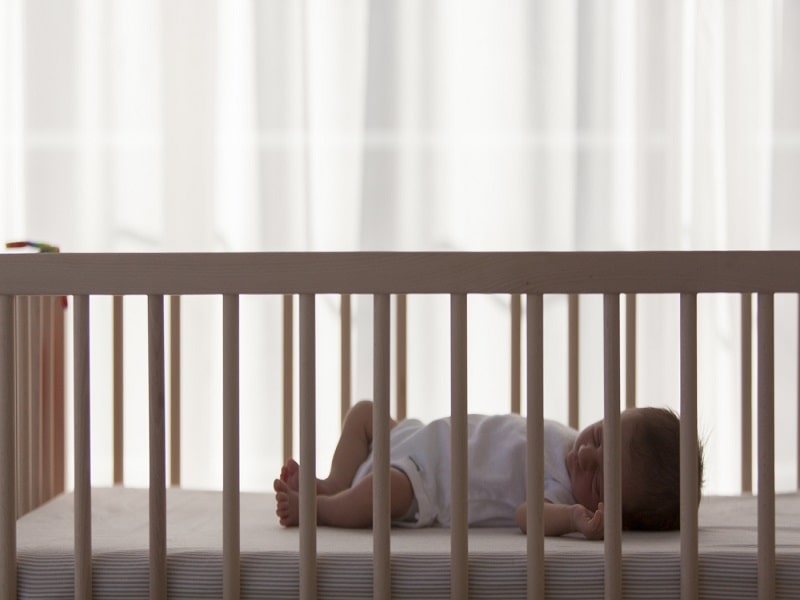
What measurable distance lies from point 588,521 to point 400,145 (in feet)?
3.80

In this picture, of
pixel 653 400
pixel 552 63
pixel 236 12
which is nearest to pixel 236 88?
pixel 236 12

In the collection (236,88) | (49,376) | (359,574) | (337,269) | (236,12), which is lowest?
(359,574)

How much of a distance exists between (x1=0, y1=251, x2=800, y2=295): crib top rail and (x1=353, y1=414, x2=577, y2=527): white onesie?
1.09ft

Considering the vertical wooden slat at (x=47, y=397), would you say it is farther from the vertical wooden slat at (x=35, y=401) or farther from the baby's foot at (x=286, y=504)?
the baby's foot at (x=286, y=504)

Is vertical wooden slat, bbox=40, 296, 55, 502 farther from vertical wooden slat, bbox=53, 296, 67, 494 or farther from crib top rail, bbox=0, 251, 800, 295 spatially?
crib top rail, bbox=0, 251, 800, 295

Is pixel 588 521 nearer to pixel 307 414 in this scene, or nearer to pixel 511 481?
pixel 511 481

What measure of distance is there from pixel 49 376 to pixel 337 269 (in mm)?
688

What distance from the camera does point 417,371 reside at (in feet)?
7.09

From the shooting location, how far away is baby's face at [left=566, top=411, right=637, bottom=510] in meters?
1.25

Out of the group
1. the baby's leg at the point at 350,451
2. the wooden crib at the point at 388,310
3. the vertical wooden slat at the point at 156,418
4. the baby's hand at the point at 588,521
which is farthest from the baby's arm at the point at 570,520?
the vertical wooden slat at the point at 156,418

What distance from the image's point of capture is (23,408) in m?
1.36

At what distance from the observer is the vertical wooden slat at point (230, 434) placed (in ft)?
3.23

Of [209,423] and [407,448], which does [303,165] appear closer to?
[209,423]

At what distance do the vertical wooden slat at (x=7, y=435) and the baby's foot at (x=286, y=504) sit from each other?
31 centimetres
